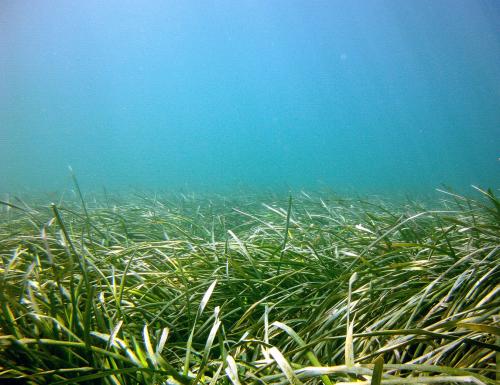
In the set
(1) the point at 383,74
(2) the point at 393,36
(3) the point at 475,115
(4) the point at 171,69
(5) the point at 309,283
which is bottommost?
(3) the point at 475,115

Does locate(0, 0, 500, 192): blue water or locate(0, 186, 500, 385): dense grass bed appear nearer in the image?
locate(0, 186, 500, 385): dense grass bed

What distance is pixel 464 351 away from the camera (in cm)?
54

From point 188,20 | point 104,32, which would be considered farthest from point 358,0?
point 104,32

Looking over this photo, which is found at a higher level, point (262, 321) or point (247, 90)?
point (247, 90)

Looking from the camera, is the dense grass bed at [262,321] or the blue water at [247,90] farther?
the blue water at [247,90]

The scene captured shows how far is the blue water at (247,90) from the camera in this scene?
5747 cm

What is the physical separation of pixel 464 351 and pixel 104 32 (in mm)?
99380

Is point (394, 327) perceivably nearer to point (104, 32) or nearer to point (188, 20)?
point (188, 20)

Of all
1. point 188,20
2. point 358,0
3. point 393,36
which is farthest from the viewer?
point 188,20

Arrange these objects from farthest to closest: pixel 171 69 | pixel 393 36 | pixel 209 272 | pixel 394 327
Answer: pixel 171 69 < pixel 393 36 < pixel 209 272 < pixel 394 327

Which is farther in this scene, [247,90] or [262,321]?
[247,90]

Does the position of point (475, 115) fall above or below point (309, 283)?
below

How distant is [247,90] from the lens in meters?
98.8

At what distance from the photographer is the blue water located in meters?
57.5
